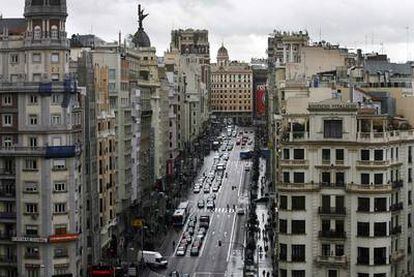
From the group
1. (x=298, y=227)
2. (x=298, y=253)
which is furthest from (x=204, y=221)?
(x=298, y=253)

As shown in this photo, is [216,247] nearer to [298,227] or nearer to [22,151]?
[22,151]

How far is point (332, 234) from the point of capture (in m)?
97.5

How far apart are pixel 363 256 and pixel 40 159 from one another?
3774 centimetres

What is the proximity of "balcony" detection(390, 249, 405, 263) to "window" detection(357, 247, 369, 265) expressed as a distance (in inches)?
107

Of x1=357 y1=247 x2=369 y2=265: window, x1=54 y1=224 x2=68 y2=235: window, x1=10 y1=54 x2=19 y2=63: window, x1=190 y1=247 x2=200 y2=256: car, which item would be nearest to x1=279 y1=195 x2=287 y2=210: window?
x1=357 y1=247 x2=369 y2=265: window

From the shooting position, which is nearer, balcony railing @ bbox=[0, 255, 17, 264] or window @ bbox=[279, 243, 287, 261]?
window @ bbox=[279, 243, 287, 261]

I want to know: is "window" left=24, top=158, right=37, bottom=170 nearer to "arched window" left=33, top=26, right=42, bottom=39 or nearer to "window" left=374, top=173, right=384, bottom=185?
"arched window" left=33, top=26, right=42, bottom=39

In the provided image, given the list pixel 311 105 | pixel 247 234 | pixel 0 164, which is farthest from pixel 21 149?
pixel 247 234

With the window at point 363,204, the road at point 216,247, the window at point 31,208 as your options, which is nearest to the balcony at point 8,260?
the window at point 31,208

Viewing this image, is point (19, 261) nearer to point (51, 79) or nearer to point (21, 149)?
point (21, 149)

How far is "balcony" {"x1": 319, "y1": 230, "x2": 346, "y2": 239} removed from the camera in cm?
9719

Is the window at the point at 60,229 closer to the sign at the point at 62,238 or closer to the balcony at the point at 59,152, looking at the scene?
the sign at the point at 62,238

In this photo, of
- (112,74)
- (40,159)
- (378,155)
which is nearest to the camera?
(378,155)

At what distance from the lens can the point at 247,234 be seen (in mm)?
154000
